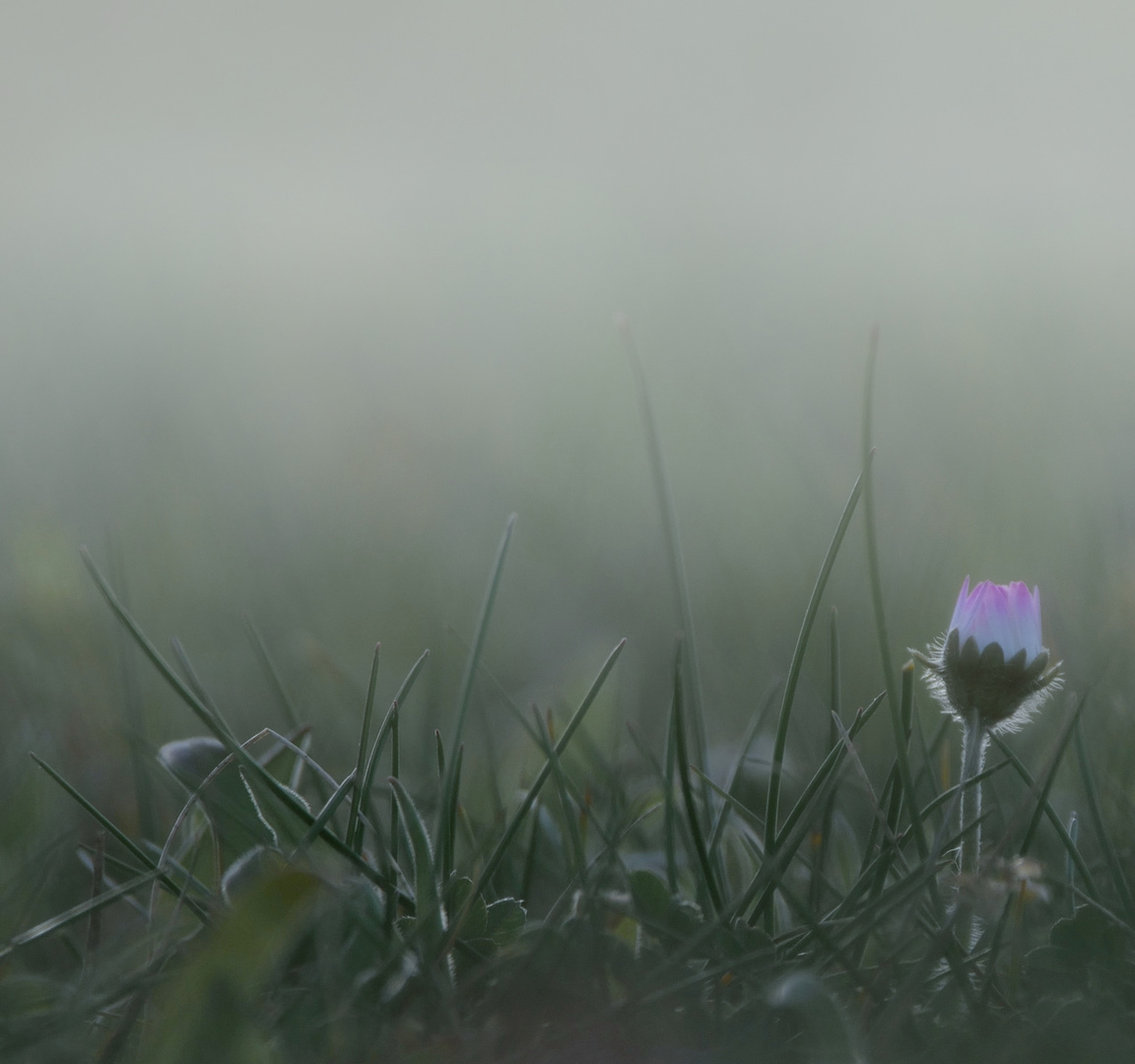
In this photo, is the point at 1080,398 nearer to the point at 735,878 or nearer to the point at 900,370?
the point at 900,370

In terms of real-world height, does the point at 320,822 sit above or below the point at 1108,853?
above

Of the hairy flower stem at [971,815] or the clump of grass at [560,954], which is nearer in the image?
the clump of grass at [560,954]

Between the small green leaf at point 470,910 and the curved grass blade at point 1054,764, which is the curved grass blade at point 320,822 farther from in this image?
the curved grass blade at point 1054,764

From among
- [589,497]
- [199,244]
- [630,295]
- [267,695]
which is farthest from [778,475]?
[199,244]

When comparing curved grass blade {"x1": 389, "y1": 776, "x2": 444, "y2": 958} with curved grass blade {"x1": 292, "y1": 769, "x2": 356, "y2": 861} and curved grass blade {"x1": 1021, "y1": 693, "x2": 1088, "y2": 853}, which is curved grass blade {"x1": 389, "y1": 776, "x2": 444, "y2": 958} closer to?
curved grass blade {"x1": 292, "y1": 769, "x2": 356, "y2": 861}

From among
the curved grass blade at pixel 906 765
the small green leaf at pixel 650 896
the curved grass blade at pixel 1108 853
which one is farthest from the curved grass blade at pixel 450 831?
the curved grass blade at pixel 1108 853

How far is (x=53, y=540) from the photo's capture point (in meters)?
1.92

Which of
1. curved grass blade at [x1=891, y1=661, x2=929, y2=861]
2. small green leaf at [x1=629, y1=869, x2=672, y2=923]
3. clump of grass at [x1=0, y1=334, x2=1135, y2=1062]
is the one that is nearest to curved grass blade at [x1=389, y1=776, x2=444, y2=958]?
clump of grass at [x1=0, y1=334, x2=1135, y2=1062]

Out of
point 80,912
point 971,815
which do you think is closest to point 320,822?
point 80,912

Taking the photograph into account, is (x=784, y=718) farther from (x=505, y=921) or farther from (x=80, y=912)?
(x=80, y=912)

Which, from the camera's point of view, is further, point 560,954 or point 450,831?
point 450,831

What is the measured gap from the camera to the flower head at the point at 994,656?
29.6 inches

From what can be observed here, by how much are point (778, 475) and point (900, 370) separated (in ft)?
2.91

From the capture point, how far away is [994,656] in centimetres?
75
